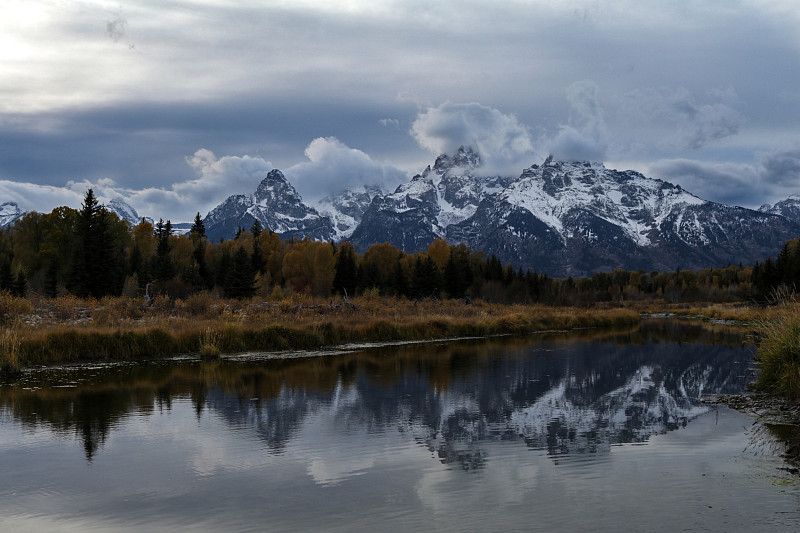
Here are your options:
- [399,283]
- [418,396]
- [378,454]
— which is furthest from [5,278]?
[378,454]

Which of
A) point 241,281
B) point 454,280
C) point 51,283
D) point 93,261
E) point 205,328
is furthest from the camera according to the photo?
point 454,280

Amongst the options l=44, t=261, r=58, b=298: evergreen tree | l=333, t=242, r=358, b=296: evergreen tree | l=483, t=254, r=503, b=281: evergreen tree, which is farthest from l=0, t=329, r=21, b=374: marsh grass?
l=483, t=254, r=503, b=281: evergreen tree

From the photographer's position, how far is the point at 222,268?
97.0 metres

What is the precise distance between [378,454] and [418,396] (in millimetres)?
7301

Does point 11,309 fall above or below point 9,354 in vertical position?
above

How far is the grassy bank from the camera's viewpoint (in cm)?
2692

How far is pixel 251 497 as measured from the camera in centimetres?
1029

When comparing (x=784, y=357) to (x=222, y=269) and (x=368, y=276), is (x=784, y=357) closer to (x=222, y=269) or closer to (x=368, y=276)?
(x=222, y=269)

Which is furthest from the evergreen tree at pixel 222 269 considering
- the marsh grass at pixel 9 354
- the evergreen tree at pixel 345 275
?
the marsh grass at pixel 9 354

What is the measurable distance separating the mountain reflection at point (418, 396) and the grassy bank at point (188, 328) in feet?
5.72

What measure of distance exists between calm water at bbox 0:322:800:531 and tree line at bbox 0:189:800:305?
44.3m

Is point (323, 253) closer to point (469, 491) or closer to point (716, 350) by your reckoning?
point (716, 350)

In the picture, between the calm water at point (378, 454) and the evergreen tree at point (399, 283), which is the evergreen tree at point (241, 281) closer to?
the evergreen tree at point (399, 283)

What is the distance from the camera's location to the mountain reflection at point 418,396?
15.4m
